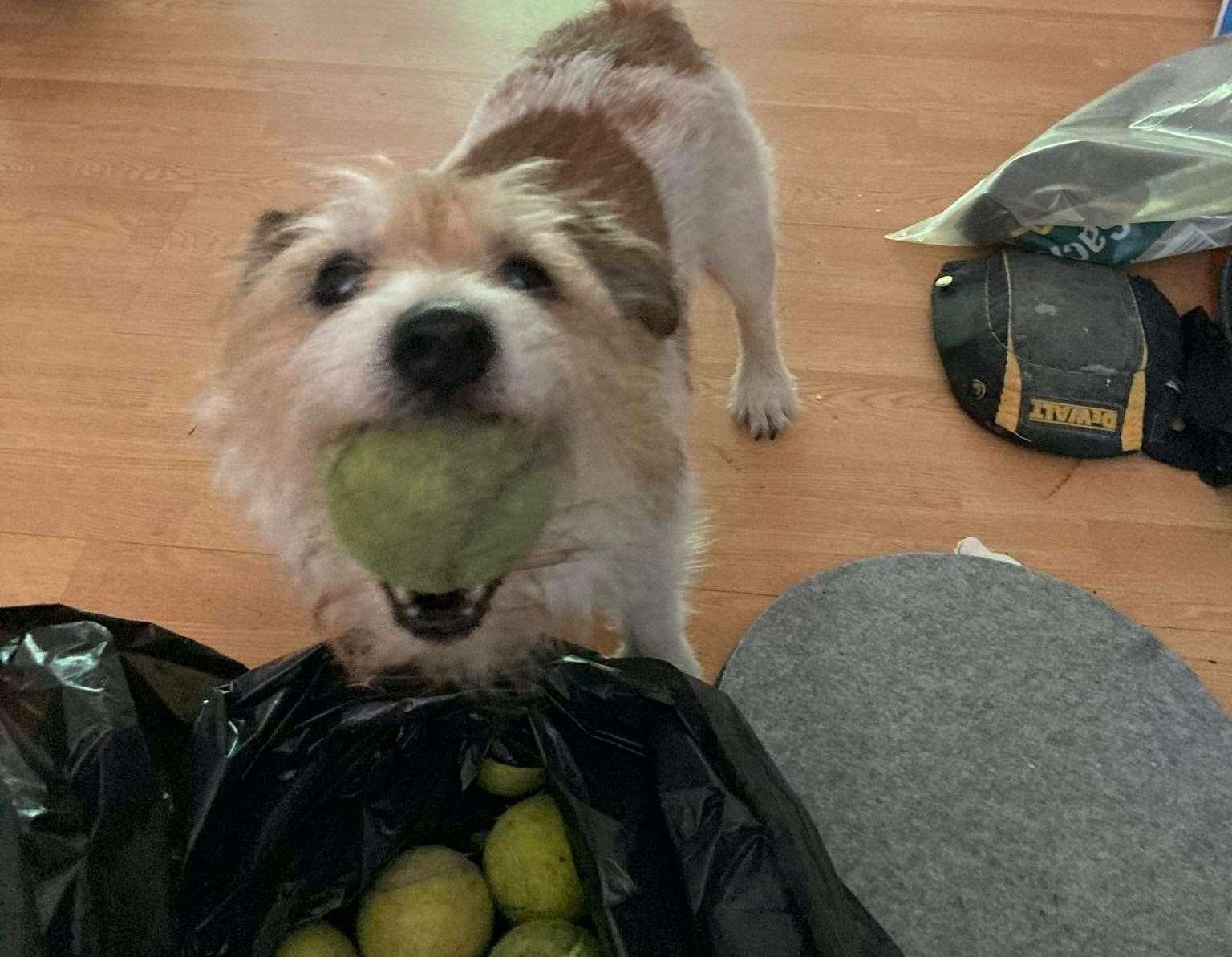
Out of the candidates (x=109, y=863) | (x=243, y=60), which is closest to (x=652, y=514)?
(x=109, y=863)

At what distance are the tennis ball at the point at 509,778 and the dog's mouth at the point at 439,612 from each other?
17cm

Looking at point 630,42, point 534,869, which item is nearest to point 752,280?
point 630,42

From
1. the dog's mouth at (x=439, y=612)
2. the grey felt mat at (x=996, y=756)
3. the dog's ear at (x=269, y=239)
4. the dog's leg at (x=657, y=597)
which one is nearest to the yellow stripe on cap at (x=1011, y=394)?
the grey felt mat at (x=996, y=756)

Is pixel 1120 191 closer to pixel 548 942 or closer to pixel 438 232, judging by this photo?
pixel 438 232

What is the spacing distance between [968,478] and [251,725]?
1289 millimetres

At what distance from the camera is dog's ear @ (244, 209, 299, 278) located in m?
1.12

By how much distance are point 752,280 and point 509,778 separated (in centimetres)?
103

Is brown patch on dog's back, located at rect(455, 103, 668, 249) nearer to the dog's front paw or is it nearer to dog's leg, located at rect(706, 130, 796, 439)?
dog's leg, located at rect(706, 130, 796, 439)

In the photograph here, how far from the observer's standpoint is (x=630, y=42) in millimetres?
1565

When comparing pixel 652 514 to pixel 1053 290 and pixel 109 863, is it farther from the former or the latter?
pixel 1053 290

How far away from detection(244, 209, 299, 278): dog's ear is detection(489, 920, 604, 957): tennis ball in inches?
30.8

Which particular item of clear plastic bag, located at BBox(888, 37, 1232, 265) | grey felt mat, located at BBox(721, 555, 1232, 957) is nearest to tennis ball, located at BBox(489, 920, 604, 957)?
grey felt mat, located at BBox(721, 555, 1232, 957)

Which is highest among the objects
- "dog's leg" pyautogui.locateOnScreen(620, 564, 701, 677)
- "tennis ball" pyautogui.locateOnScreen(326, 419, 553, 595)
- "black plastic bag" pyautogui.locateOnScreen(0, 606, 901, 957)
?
"tennis ball" pyautogui.locateOnScreen(326, 419, 553, 595)

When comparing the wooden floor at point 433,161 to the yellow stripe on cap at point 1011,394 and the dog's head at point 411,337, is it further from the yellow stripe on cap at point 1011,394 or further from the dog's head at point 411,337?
the dog's head at point 411,337
